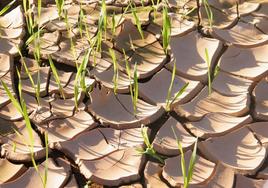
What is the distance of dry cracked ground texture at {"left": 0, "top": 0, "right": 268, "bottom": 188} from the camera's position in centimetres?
143

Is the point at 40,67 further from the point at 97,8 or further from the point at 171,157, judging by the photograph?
the point at 171,157

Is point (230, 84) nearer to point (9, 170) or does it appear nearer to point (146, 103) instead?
point (146, 103)

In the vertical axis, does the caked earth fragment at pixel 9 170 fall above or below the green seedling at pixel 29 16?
below

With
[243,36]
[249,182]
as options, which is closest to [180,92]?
[249,182]

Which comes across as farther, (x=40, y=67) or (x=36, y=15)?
(x=36, y=15)

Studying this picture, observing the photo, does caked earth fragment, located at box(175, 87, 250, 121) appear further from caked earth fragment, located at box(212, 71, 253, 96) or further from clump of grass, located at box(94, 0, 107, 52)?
clump of grass, located at box(94, 0, 107, 52)

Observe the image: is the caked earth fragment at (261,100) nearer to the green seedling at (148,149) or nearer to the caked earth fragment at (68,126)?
the green seedling at (148,149)

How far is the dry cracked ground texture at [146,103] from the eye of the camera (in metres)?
1.43

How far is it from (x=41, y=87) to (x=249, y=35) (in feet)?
2.27

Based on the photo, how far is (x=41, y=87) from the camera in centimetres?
166

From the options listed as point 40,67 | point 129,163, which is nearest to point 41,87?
point 40,67

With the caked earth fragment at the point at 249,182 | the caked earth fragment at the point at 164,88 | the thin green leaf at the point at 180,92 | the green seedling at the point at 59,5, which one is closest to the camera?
the caked earth fragment at the point at 249,182

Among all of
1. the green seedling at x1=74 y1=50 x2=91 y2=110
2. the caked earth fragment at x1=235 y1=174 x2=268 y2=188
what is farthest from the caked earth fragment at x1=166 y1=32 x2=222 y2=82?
the caked earth fragment at x1=235 y1=174 x2=268 y2=188

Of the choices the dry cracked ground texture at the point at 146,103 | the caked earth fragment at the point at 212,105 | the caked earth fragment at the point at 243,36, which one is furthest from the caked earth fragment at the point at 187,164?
the caked earth fragment at the point at 243,36
